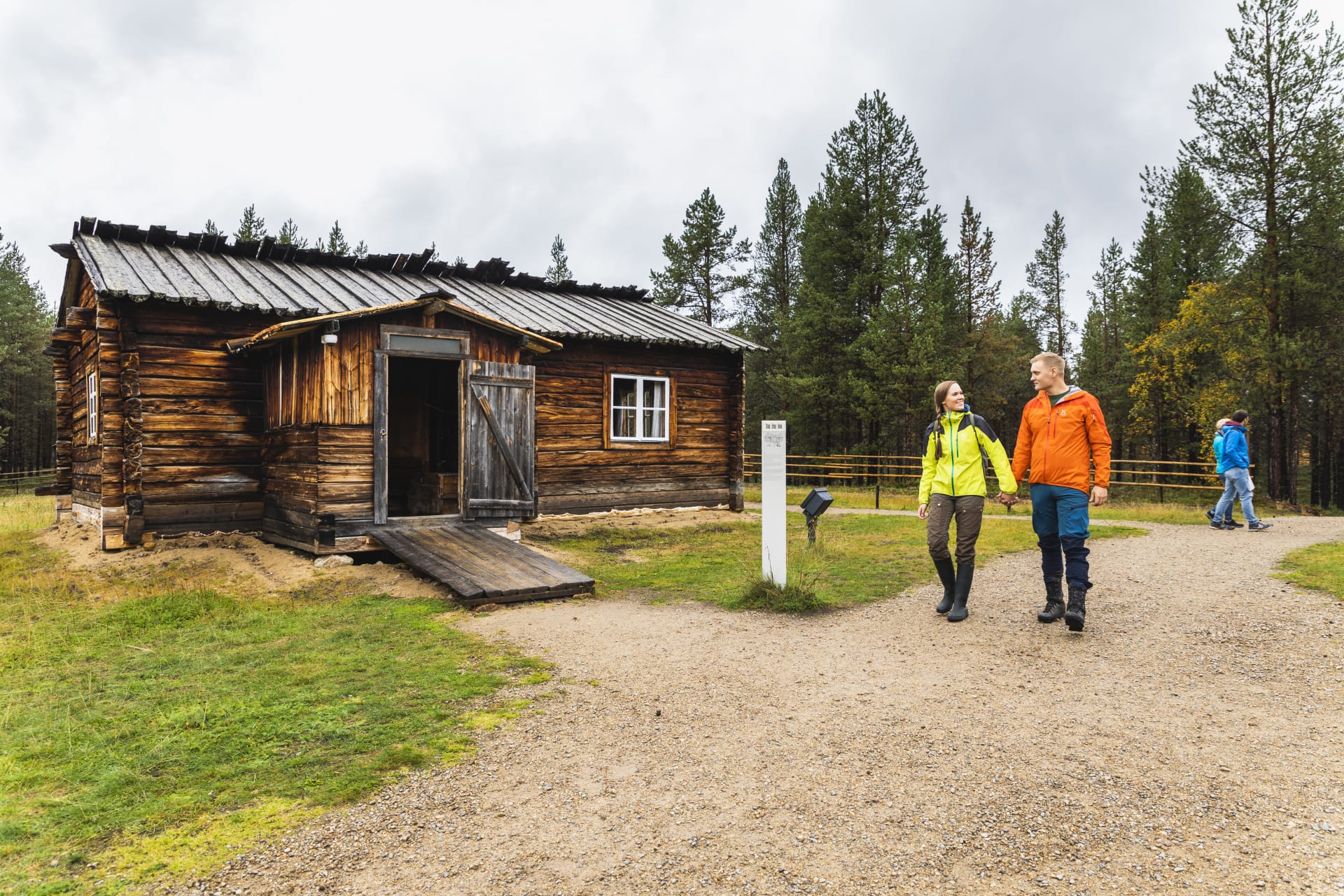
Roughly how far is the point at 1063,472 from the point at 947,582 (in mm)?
1476

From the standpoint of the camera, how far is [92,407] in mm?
12781

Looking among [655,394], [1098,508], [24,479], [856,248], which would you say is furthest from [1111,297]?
[24,479]

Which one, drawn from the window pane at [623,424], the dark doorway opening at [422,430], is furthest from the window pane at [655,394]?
the dark doorway opening at [422,430]

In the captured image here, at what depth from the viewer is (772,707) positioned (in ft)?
14.9

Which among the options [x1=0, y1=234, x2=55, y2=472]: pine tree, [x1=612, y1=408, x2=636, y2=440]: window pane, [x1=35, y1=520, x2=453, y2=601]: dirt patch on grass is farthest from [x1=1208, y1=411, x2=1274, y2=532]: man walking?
[x1=0, y1=234, x2=55, y2=472]: pine tree

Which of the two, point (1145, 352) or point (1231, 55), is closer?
point (1231, 55)

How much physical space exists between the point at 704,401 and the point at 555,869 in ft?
43.4

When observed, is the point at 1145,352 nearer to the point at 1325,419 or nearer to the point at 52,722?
the point at 1325,419

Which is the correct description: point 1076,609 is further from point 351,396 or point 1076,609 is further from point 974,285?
point 974,285

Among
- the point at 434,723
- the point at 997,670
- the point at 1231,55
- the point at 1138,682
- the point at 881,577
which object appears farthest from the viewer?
the point at 1231,55

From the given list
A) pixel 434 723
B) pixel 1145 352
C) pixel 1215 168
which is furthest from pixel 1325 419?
pixel 434 723

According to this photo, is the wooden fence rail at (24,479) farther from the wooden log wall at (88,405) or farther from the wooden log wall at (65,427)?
the wooden log wall at (88,405)

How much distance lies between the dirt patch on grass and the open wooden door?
1489mm

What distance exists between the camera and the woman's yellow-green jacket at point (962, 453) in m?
6.38
